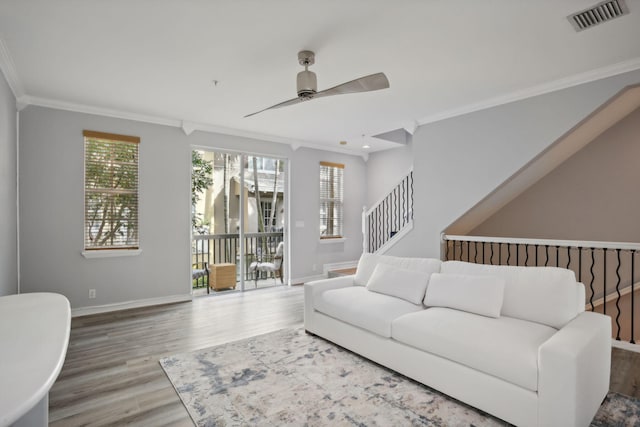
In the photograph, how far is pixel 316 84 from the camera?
111 inches

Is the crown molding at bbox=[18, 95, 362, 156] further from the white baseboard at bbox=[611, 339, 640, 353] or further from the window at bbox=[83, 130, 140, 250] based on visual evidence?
the white baseboard at bbox=[611, 339, 640, 353]

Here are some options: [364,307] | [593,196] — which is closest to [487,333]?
[364,307]

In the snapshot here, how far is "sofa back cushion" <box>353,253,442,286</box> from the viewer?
3.34 metres

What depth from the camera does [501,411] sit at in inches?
81.6

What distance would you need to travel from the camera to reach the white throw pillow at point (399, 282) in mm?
3131

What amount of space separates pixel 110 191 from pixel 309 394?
12.1 ft

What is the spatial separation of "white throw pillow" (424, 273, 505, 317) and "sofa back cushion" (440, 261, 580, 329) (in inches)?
3.5

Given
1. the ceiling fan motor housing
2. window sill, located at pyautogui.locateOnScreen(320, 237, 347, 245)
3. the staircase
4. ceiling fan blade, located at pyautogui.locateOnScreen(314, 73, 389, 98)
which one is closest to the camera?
ceiling fan blade, located at pyautogui.locateOnScreen(314, 73, 389, 98)

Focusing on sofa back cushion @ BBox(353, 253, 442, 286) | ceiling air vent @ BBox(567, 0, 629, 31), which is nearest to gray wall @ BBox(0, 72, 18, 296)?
sofa back cushion @ BBox(353, 253, 442, 286)

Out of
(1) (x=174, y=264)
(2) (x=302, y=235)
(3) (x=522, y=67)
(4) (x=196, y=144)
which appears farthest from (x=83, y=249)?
(3) (x=522, y=67)

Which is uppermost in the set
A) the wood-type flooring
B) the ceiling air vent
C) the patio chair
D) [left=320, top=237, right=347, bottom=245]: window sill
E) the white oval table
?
the ceiling air vent

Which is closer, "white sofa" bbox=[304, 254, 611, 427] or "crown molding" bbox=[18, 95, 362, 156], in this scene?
"white sofa" bbox=[304, 254, 611, 427]

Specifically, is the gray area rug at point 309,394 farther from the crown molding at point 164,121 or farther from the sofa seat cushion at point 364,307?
the crown molding at point 164,121

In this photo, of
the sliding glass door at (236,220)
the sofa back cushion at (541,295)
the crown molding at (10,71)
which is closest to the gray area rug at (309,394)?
the sofa back cushion at (541,295)
